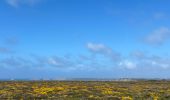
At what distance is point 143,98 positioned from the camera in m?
51.1

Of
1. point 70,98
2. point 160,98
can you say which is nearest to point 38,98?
point 70,98

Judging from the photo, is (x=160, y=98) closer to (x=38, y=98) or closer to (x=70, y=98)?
(x=70, y=98)

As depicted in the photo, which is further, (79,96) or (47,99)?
(79,96)

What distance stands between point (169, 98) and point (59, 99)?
632 inches

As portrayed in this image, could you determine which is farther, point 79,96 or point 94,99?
point 79,96

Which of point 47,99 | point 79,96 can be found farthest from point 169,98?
point 47,99

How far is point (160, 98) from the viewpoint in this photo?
51094 mm

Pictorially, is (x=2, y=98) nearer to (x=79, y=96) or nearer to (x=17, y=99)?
(x=17, y=99)

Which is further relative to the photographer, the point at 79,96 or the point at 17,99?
the point at 79,96

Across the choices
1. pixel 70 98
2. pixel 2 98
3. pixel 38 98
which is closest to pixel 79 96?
pixel 70 98

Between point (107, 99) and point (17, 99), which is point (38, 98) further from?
point (107, 99)

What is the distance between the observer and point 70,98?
164ft

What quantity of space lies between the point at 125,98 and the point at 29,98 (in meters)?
13.8

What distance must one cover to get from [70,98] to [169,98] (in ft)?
47.3
